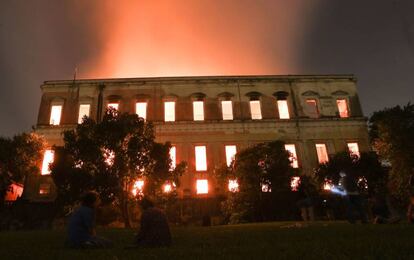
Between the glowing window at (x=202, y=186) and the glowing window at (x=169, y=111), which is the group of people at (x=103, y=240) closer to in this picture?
the glowing window at (x=202, y=186)

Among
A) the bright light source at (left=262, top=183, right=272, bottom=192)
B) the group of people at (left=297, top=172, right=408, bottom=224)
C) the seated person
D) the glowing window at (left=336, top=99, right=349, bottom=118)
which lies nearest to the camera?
the seated person

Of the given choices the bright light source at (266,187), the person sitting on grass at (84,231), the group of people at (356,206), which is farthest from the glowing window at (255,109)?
the person sitting on grass at (84,231)

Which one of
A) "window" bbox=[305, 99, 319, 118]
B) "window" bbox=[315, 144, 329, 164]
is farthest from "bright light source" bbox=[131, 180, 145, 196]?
"window" bbox=[305, 99, 319, 118]

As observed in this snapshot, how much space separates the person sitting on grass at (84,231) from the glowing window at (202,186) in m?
24.0

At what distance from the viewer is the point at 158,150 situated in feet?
70.3

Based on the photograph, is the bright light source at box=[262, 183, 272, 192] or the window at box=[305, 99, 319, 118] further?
the window at box=[305, 99, 319, 118]

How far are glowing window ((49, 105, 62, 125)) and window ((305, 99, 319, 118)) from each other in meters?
27.6

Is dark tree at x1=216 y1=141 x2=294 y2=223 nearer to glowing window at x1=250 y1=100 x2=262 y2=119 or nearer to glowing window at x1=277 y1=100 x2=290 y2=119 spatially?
glowing window at x1=250 y1=100 x2=262 y2=119

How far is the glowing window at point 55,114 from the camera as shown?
3388 cm

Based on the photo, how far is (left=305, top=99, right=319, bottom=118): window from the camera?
117 ft

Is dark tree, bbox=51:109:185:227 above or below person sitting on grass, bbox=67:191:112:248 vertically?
above

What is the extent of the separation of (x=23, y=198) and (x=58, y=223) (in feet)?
18.4

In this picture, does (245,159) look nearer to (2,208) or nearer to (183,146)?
(183,146)

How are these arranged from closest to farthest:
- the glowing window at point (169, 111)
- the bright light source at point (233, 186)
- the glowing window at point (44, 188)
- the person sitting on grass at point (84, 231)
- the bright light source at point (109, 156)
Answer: the person sitting on grass at point (84, 231) < the bright light source at point (109, 156) < the bright light source at point (233, 186) < the glowing window at point (44, 188) < the glowing window at point (169, 111)
